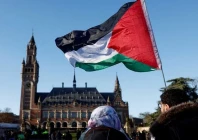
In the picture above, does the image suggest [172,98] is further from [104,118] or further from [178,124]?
[178,124]

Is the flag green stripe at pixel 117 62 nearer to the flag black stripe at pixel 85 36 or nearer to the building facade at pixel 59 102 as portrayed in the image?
the flag black stripe at pixel 85 36

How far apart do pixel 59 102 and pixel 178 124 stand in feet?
263

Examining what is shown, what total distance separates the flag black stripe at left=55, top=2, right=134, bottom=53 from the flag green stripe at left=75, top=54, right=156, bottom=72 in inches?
23.9

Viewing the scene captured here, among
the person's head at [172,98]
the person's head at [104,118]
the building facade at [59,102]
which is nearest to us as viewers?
the person's head at [104,118]

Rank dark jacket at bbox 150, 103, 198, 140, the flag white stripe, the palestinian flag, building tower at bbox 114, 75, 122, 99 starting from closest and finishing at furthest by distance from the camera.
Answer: dark jacket at bbox 150, 103, 198, 140
the palestinian flag
the flag white stripe
building tower at bbox 114, 75, 122, 99

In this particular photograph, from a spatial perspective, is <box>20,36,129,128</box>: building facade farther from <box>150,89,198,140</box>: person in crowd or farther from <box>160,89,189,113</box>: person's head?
<box>150,89,198,140</box>: person in crowd

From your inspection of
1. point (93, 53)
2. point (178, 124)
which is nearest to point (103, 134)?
point (178, 124)

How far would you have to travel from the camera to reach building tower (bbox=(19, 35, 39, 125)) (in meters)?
77.0

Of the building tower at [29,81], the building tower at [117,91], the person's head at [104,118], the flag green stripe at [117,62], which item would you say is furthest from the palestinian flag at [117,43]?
the building tower at [117,91]

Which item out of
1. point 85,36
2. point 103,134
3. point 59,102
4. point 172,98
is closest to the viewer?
point 103,134

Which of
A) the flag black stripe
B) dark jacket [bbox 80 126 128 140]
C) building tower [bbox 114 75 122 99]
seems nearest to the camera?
dark jacket [bbox 80 126 128 140]

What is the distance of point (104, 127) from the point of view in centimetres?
243

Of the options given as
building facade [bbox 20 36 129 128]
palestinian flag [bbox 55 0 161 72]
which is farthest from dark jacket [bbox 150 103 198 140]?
building facade [bbox 20 36 129 128]

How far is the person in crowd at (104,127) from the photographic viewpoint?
7.64ft
